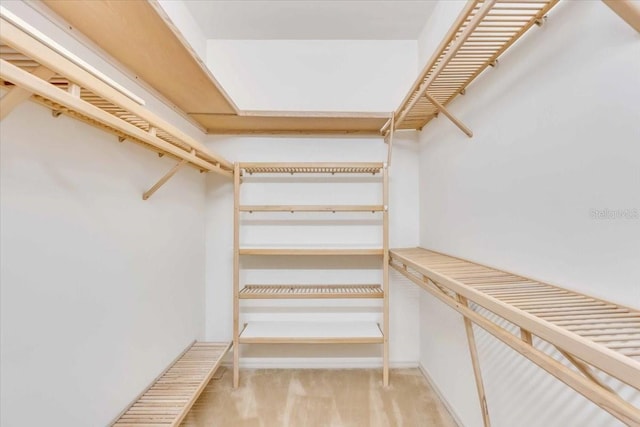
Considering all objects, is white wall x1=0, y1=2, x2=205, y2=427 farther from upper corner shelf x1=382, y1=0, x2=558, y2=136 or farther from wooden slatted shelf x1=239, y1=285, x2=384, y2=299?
upper corner shelf x1=382, y1=0, x2=558, y2=136

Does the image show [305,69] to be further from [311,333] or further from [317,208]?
[311,333]

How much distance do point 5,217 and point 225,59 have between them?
1787 millimetres

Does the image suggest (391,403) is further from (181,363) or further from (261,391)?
(181,363)

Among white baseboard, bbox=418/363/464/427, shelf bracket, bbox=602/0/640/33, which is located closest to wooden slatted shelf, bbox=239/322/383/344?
white baseboard, bbox=418/363/464/427

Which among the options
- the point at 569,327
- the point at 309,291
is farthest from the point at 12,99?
the point at 309,291

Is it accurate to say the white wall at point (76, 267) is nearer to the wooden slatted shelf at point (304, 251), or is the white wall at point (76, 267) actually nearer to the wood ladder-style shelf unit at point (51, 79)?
the wood ladder-style shelf unit at point (51, 79)

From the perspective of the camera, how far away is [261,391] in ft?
6.39

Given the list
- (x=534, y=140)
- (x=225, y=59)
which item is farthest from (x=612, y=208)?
(x=225, y=59)

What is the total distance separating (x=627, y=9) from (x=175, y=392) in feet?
6.46

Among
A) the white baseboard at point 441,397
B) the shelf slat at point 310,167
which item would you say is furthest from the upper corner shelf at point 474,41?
the white baseboard at point 441,397

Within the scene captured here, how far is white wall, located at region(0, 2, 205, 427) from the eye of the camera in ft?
2.72

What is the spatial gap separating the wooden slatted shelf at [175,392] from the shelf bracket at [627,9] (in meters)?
1.81

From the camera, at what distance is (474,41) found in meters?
1.09

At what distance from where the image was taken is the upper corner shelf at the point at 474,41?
0.90 m
